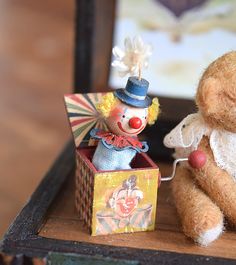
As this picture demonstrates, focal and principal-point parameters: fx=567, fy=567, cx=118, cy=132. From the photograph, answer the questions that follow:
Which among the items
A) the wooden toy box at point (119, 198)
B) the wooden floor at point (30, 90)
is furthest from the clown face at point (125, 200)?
the wooden floor at point (30, 90)

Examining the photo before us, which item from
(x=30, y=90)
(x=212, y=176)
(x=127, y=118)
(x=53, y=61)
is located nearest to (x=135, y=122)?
(x=127, y=118)

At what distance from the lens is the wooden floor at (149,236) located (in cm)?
61

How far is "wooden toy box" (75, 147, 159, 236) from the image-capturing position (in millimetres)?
604

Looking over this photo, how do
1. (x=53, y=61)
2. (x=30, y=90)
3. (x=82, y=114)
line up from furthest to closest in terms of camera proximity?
(x=53, y=61) → (x=30, y=90) → (x=82, y=114)

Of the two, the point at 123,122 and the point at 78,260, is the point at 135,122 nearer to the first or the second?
the point at 123,122

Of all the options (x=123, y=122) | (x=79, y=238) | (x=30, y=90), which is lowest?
(x=30, y=90)

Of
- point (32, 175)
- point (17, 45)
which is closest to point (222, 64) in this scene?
point (32, 175)

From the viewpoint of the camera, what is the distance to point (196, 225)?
0.60 m

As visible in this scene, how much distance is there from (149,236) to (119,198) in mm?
58

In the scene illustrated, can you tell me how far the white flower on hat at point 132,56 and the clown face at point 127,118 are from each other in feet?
0.19

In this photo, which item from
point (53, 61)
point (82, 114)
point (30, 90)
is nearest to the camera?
point (82, 114)

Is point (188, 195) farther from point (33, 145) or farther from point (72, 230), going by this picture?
point (33, 145)

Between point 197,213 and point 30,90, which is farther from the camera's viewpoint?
point 30,90

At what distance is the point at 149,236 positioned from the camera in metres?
0.63
